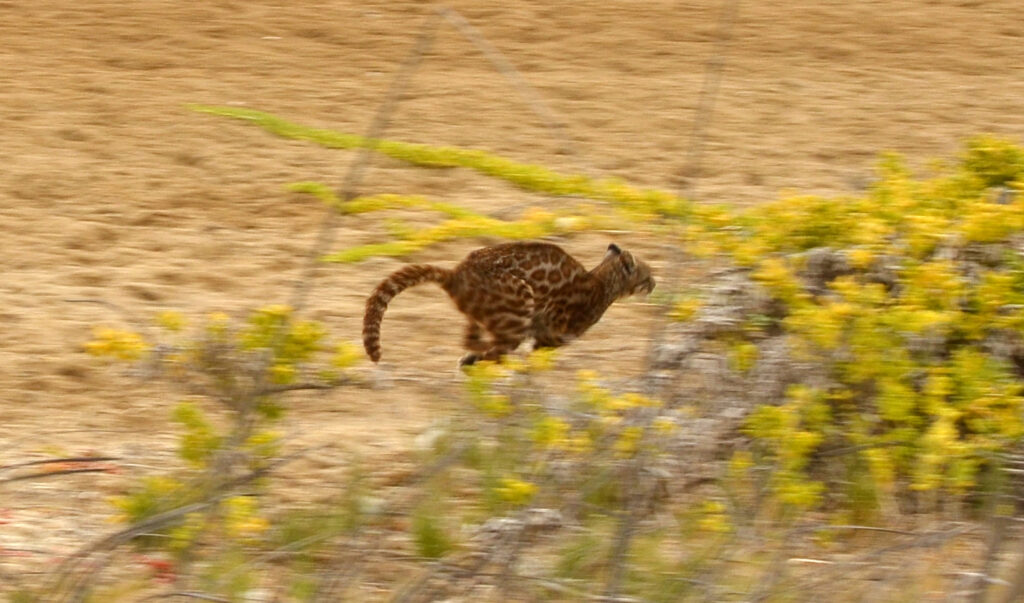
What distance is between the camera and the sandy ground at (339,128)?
576cm

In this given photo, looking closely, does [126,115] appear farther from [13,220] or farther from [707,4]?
[707,4]

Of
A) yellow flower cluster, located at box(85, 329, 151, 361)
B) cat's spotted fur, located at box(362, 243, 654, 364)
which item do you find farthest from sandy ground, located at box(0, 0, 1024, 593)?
yellow flower cluster, located at box(85, 329, 151, 361)

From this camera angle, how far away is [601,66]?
1058 centimetres

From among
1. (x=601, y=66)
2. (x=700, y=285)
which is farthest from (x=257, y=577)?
(x=601, y=66)

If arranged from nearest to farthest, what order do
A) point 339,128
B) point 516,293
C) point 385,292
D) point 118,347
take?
1. point 118,347
2. point 385,292
3. point 516,293
4. point 339,128

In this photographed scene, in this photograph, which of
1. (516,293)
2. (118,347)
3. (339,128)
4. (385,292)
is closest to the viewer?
(118,347)

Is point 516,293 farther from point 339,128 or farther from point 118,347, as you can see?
point 339,128

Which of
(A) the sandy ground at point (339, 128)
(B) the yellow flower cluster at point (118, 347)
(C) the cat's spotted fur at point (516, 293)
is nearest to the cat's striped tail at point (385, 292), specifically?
(C) the cat's spotted fur at point (516, 293)

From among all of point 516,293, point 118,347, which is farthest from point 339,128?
point 118,347

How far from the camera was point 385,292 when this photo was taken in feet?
19.2

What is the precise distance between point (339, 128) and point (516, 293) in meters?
3.42

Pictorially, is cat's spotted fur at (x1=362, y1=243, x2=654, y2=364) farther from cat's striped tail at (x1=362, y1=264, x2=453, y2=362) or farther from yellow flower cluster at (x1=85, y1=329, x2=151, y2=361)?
yellow flower cluster at (x1=85, y1=329, x2=151, y2=361)

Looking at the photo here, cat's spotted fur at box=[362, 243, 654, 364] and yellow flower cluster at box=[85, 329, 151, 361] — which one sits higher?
yellow flower cluster at box=[85, 329, 151, 361]

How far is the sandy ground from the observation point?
5762 millimetres
